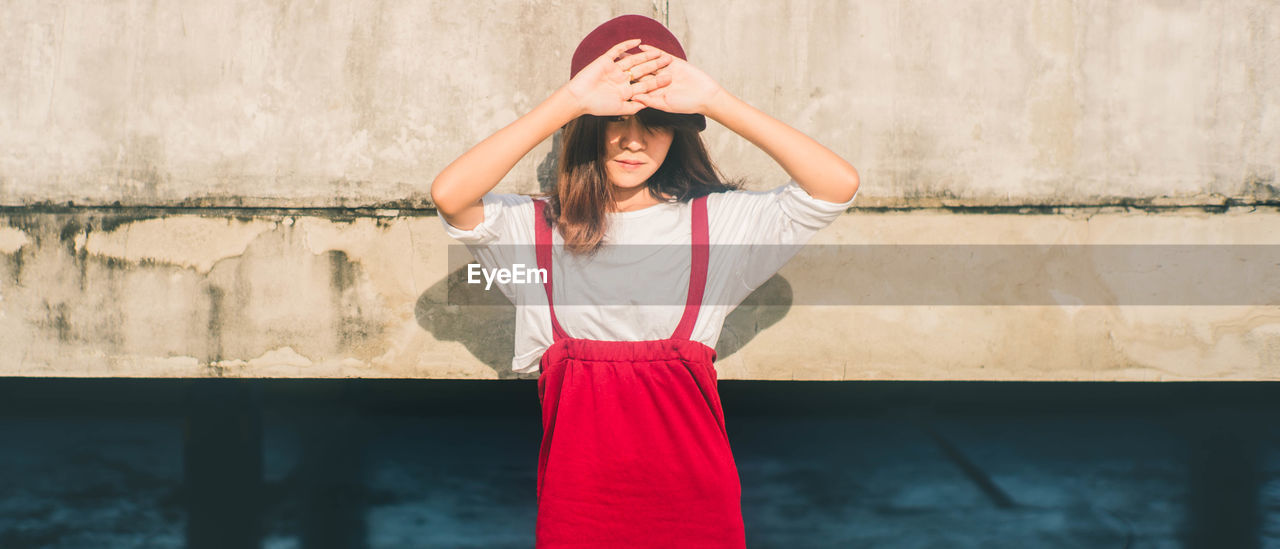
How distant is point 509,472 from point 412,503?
1.48 feet

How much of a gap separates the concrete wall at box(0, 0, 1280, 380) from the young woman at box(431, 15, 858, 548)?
94cm

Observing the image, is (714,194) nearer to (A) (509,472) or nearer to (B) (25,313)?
(A) (509,472)

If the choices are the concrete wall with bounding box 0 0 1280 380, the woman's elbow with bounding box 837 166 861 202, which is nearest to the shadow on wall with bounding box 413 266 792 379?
the concrete wall with bounding box 0 0 1280 380

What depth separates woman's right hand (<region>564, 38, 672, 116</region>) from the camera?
1.56 m

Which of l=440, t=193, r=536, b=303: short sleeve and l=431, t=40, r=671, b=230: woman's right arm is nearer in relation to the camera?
l=431, t=40, r=671, b=230: woman's right arm

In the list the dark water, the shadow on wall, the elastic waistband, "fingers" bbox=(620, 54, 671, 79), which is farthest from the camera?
the dark water

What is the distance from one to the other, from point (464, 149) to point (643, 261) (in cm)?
121

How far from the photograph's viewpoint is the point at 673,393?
5.46 ft

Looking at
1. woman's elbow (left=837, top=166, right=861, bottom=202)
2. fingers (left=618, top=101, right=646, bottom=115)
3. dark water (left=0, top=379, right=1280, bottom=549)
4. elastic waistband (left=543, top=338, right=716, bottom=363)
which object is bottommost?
dark water (left=0, top=379, right=1280, bottom=549)

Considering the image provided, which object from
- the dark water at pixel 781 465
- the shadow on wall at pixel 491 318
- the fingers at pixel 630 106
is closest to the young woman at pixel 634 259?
the fingers at pixel 630 106

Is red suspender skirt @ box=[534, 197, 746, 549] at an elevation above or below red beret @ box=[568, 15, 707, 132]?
below

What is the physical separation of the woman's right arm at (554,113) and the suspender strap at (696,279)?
1.05 feet

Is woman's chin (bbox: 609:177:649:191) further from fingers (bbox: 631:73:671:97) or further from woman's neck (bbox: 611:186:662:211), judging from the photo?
fingers (bbox: 631:73:671:97)

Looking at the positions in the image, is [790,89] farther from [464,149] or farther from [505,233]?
[505,233]
